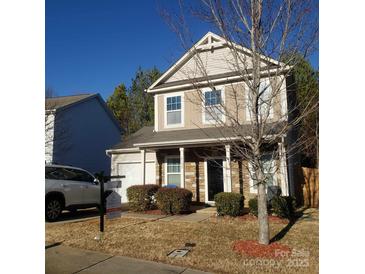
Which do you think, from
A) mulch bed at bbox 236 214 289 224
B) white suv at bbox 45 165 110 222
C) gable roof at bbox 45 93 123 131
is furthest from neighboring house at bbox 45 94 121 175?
mulch bed at bbox 236 214 289 224

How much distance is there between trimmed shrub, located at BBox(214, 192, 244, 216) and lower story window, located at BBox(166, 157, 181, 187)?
159 inches

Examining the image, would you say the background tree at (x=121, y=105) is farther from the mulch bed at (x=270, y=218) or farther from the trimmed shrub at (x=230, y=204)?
the mulch bed at (x=270, y=218)

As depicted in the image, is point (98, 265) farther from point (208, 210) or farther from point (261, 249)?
point (208, 210)

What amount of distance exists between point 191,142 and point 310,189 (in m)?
5.44

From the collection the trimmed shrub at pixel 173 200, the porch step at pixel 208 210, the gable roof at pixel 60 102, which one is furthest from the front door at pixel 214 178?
the gable roof at pixel 60 102

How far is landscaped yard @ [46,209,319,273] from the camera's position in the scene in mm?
5520

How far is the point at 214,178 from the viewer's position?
A: 13789mm

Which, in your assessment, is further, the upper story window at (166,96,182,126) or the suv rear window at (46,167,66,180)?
the upper story window at (166,96,182,126)

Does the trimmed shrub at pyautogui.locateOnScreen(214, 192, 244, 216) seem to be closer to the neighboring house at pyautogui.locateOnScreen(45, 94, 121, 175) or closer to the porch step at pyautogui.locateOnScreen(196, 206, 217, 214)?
the porch step at pyautogui.locateOnScreen(196, 206, 217, 214)

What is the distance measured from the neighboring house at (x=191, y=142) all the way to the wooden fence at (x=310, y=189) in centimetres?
164

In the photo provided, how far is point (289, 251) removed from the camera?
6246mm

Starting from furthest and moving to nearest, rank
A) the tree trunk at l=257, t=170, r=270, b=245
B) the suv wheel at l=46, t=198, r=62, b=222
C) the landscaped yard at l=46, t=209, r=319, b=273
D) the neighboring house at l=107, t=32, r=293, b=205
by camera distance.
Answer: the neighboring house at l=107, t=32, r=293, b=205, the suv wheel at l=46, t=198, r=62, b=222, the tree trunk at l=257, t=170, r=270, b=245, the landscaped yard at l=46, t=209, r=319, b=273
